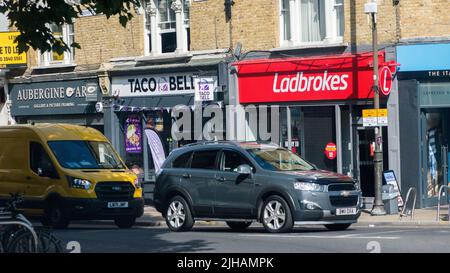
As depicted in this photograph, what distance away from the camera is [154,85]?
→ 32.2 m

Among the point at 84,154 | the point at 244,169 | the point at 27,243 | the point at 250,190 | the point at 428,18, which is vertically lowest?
the point at 27,243

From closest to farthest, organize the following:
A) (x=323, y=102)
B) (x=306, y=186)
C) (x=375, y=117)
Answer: (x=306, y=186), (x=375, y=117), (x=323, y=102)

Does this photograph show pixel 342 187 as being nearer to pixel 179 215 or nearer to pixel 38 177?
pixel 179 215

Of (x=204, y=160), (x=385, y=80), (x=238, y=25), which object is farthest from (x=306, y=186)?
(x=238, y=25)

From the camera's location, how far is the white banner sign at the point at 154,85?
31.2 m

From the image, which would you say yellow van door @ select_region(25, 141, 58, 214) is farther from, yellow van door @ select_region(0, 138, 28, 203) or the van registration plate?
Result: the van registration plate

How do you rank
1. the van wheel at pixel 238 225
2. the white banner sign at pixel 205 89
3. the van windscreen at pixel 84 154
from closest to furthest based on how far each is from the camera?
the van wheel at pixel 238 225 → the van windscreen at pixel 84 154 → the white banner sign at pixel 205 89

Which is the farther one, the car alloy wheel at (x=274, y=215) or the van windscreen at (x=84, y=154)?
the van windscreen at (x=84, y=154)

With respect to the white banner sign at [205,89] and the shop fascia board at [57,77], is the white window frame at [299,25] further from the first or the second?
the shop fascia board at [57,77]

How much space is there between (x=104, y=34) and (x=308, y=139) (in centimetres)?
905

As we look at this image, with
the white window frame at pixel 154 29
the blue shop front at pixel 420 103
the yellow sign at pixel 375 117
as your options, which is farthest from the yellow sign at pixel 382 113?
the white window frame at pixel 154 29

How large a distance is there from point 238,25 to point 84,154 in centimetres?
795

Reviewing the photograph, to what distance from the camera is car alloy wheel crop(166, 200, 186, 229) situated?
21516mm
